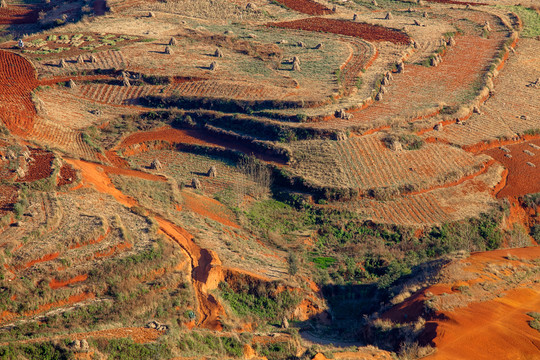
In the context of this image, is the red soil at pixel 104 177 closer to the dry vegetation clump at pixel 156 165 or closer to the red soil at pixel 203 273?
the dry vegetation clump at pixel 156 165

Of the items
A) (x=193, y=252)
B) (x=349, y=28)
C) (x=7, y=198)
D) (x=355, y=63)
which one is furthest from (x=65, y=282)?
(x=349, y=28)

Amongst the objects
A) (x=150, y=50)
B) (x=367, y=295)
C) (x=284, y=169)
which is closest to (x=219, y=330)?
(x=367, y=295)

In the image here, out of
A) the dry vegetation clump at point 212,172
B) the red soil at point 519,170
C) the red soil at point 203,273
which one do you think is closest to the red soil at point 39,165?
the red soil at point 203,273

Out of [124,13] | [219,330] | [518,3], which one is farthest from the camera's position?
[518,3]

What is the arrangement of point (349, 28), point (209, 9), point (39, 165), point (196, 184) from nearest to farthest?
point (39, 165) < point (196, 184) < point (349, 28) < point (209, 9)

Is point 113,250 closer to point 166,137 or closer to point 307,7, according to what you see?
point 166,137

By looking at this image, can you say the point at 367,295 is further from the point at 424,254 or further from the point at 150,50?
the point at 150,50
